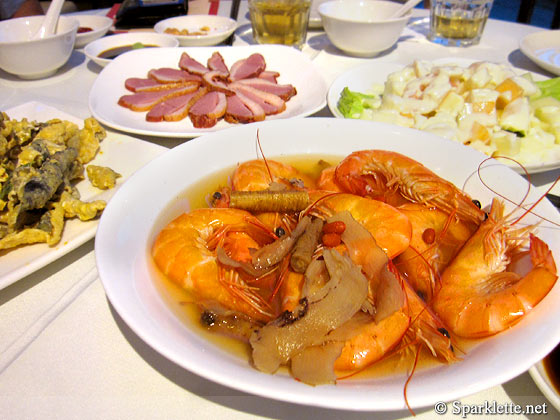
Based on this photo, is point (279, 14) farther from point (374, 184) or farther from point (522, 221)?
point (522, 221)

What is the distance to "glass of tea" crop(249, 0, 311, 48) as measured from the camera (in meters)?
2.71

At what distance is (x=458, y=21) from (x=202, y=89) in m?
1.93

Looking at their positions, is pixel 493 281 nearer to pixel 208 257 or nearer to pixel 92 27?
pixel 208 257

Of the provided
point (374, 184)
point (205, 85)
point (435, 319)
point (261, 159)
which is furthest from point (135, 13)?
point (435, 319)

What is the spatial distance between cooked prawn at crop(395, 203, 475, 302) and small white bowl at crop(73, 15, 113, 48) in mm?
2641

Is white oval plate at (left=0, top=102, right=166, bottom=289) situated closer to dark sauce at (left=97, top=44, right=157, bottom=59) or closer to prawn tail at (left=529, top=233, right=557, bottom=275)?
dark sauce at (left=97, top=44, right=157, bottom=59)

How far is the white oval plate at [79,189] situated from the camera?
1.13 m

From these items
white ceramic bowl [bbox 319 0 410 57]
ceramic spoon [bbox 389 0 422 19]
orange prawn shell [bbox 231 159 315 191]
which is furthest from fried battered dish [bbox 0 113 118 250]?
ceramic spoon [bbox 389 0 422 19]

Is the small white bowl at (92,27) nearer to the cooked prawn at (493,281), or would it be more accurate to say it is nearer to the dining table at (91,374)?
the dining table at (91,374)

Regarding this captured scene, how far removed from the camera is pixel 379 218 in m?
1.18

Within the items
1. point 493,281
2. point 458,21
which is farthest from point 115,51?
point 493,281

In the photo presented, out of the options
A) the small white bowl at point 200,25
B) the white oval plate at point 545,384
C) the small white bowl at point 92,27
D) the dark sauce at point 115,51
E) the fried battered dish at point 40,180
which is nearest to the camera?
the white oval plate at point 545,384

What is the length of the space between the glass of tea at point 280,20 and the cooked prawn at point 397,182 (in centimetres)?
170

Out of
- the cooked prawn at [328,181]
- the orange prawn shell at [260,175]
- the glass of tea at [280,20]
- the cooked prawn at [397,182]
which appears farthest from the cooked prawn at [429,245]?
the glass of tea at [280,20]
